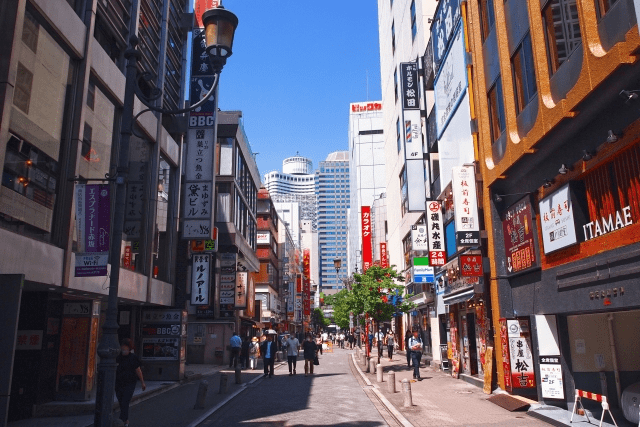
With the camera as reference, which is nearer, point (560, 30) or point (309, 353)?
point (560, 30)

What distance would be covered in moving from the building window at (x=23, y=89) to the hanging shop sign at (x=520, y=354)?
13.9 m

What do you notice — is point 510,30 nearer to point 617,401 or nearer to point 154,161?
point 617,401

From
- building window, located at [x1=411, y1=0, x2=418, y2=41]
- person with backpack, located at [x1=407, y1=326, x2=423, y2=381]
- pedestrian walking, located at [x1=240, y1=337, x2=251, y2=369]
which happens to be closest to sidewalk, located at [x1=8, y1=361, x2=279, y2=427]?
person with backpack, located at [x1=407, y1=326, x2=423, y2=381]

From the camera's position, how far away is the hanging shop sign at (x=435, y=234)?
23.9m

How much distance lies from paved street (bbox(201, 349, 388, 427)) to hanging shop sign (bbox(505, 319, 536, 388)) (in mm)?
4246

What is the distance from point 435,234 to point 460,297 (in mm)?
3768

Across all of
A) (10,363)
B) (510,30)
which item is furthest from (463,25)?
(10,363)

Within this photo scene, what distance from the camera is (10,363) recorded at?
7.64 meters

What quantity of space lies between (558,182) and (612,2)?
454cm

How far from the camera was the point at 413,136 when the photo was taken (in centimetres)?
2811

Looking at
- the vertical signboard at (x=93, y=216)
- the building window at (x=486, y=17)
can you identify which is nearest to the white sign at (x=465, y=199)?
the building window at (x=486, y=17)

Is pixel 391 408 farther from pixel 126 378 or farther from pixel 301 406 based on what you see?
pixel 126 378

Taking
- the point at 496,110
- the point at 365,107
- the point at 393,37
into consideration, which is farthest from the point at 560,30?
the point at 365,107

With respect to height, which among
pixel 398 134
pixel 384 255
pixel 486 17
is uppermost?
pixel 398 134
